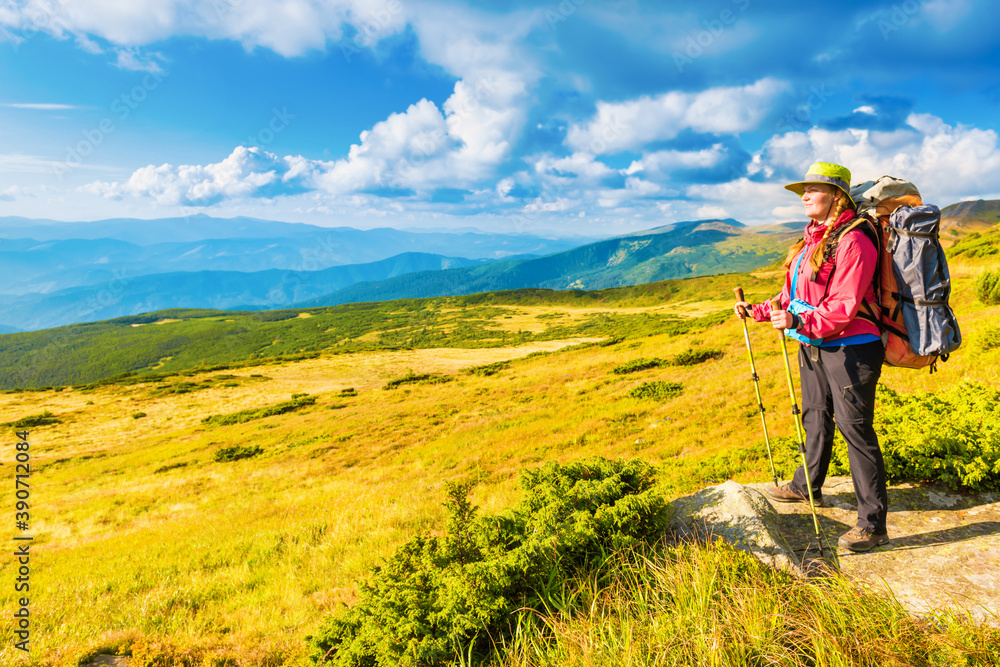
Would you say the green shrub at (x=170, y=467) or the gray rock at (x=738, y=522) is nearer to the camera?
the gray rock at (x=738, y=522)

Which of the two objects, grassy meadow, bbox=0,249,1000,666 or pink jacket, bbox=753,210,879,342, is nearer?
pink jacket, bbox=753,210,879,342

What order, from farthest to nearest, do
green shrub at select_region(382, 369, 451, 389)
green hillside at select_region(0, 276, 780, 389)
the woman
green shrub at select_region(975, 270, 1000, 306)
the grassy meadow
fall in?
green hillside at select_region(0, 276, 780, 389) → green shrub at select_region(382, 369, 451, 389) → green shrub at select_region(975, 270, 1000, 306) → the grassy meadow → the woman

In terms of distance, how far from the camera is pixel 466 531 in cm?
400

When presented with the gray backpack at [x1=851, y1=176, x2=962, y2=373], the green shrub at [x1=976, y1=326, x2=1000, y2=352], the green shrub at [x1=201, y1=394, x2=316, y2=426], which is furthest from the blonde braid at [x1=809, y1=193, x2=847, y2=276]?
the green shrub at [x1=201, y1=394, x2=316, y2=426]

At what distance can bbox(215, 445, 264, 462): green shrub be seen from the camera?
2122cm

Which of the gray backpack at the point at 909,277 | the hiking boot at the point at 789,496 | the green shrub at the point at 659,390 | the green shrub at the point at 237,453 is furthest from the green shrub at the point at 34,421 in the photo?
the gray backpack at the point at 909,277

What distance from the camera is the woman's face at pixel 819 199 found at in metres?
4.37

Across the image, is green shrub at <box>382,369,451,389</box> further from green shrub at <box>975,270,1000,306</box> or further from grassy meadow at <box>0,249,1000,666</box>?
green shrub at <box>975,270,1000,306</box>

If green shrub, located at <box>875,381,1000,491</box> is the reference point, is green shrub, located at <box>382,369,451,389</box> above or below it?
below

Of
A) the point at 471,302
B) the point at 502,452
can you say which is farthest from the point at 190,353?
the point at 502,452

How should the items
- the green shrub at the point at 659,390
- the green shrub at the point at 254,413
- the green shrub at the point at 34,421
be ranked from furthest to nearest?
the green shrub at the point at 34,421
the green shrub at the point at 254,413
the green shrub at the point at 659,390

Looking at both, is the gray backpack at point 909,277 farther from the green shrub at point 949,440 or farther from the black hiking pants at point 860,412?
the green shrub at point 949,440

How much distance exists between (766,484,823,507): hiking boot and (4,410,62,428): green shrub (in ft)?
181

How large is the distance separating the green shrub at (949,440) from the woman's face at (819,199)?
2.98m
